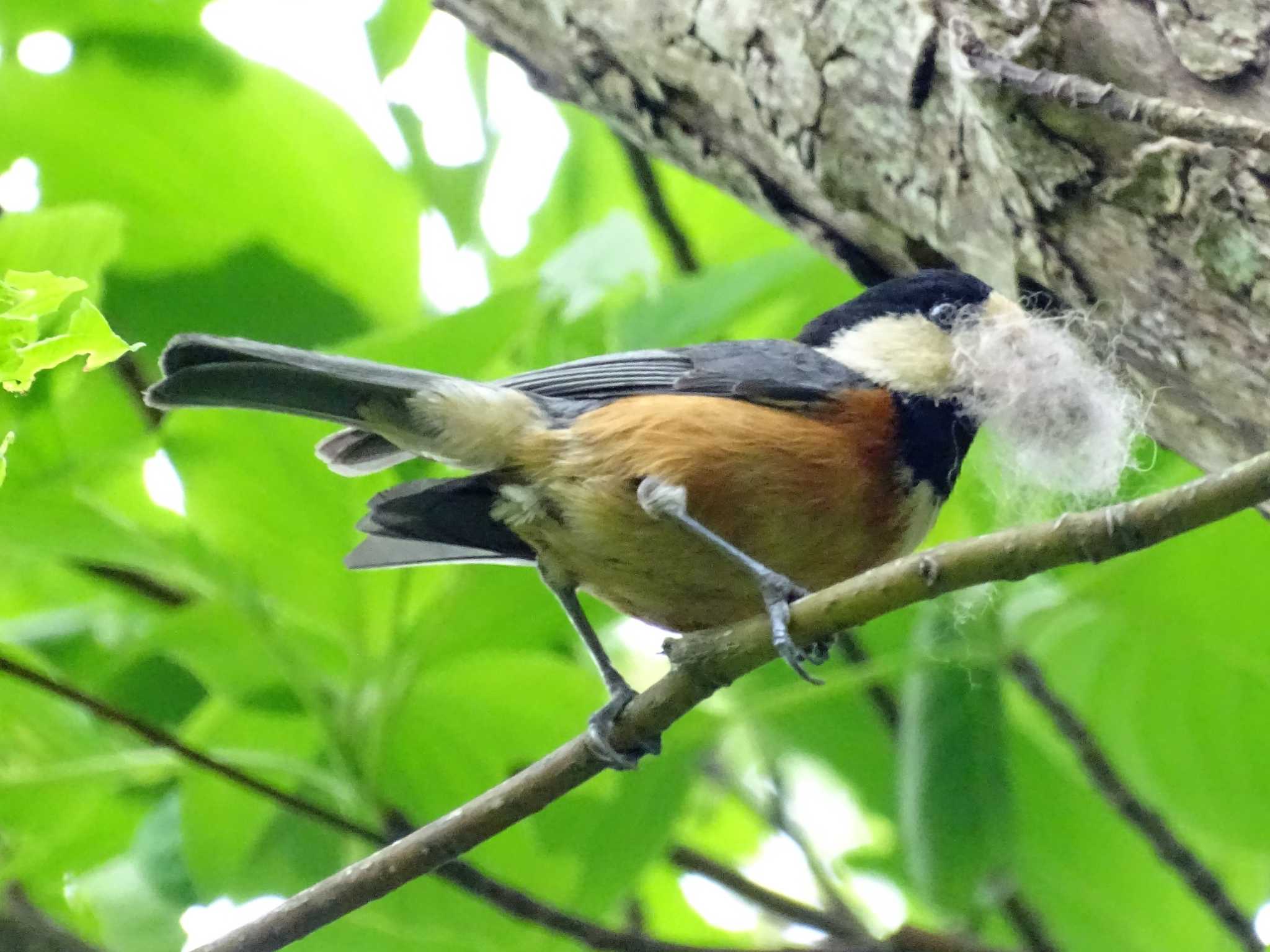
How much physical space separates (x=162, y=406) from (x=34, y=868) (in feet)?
1.81

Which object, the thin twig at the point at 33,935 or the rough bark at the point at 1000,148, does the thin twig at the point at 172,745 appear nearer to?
the thin twig at the point at 33,935

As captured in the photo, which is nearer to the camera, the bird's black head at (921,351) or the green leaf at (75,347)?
the green leaf at (75,347)

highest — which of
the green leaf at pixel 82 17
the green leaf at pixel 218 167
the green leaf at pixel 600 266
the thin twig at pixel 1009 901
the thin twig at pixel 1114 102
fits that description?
the green leaf at pixel 82 17

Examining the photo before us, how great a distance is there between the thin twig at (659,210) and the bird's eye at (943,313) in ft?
1.47

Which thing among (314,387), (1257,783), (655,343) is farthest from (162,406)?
(1257,783)

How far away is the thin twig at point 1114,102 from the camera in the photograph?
1.01 m

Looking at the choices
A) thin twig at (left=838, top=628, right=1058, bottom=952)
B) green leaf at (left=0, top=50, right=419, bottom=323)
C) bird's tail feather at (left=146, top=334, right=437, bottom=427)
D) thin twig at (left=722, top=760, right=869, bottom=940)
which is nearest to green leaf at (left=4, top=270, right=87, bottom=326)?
bird's tail feather at (left=146, top=334, right=437, bottom=427)

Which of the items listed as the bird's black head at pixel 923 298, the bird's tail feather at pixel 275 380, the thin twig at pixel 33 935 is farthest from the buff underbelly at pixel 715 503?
the thin twig at pixel 33 935

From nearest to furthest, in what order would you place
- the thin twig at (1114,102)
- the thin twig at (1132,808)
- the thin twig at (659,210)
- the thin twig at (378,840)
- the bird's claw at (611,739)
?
the thin twig at (1114,102) → the bird's claw at (611,739) → the thin twig at (378,840) → the thin twig at (1132,808) → the thin twig at (659,210)

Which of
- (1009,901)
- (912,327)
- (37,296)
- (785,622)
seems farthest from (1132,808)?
(37,296)

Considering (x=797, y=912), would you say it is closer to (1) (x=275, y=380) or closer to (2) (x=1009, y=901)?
(2) (x=1009, y=901)

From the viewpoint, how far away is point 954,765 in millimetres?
1387

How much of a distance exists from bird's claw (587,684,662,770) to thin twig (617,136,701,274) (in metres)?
0.69

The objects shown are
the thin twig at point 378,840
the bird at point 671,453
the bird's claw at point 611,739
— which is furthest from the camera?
the bird at point 671,453
